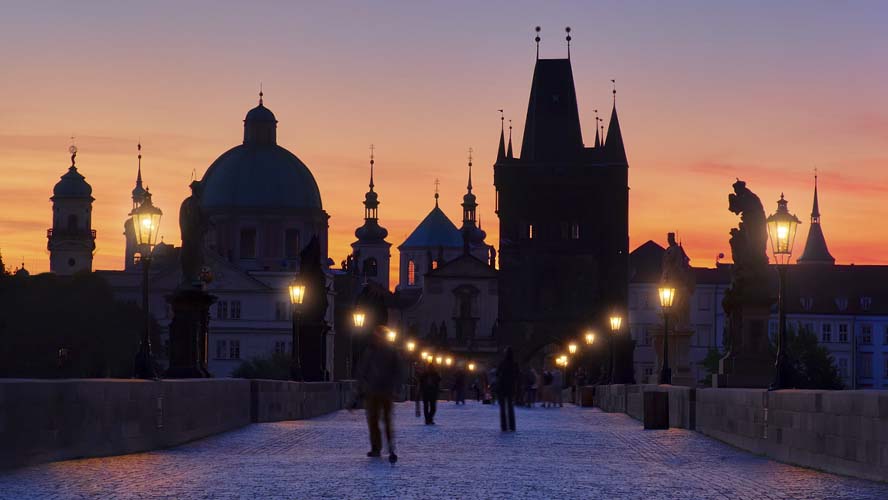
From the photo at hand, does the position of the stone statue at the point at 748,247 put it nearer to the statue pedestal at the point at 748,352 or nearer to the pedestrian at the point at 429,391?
the statue pedestal at the point at 748,352

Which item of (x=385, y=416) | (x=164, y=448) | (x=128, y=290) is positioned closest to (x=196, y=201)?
(x=164, y=448)

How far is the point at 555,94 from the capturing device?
152 meters

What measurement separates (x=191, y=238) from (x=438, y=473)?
62.7 feet

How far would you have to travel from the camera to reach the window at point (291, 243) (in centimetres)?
17175

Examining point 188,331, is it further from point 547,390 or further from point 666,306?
point 547,390

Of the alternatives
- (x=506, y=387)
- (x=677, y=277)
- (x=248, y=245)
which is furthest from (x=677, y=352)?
(x=248, y=245)

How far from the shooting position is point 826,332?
180250 millimetres

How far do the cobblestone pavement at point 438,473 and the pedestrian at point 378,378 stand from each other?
58cm

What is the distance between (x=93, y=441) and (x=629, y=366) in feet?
143

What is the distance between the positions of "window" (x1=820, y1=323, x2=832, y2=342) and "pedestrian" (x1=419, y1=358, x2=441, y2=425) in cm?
13878

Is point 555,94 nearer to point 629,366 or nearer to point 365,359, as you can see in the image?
point 629,366

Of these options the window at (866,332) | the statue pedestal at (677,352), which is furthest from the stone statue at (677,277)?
the window at (866,332)

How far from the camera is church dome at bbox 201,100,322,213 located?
171m

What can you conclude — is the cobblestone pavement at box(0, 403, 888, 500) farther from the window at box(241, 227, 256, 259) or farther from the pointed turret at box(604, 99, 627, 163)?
the window at box(241, 227, 256, 259)
